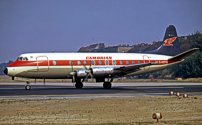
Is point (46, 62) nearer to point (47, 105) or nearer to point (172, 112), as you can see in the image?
point (47, 105)

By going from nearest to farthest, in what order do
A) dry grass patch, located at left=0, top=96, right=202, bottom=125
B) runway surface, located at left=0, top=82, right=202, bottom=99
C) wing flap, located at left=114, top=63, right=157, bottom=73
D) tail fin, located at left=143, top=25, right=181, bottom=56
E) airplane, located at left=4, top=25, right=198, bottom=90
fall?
dry grass patch, located at left=0, top=96, right=202, bottom=125
runway surface, located at left=0, top=82, right=202, bottom=99
wing flap, located at left=114, top=63, right=157, bottom=73
airplane, located at left=4, top=25, right=198, bottom=90
tail fin, located at left=143, top=25, right=181, bottom=56

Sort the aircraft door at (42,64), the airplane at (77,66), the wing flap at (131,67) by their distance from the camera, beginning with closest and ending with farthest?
the wing flap at (131,67), the airplane at (77,66), the aircraft door at (42,64)

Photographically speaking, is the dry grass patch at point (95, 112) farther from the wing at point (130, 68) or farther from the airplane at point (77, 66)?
the airplane at point (77, 66)

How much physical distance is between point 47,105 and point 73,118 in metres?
5.44

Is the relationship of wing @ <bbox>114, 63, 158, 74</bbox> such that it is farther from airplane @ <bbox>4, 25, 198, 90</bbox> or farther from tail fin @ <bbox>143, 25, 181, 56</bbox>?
tail fin @ <bbox>143, 25, 181, 56</bbox>

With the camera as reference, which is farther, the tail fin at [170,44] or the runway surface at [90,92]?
the tail fin at [170,44]

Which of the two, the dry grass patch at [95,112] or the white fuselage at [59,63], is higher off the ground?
the white fuselage at [59,63]

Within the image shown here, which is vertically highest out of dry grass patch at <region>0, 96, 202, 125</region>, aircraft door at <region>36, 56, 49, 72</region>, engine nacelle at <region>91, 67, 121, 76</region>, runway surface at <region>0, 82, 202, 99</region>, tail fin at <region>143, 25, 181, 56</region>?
tail fin at <region>143, 25, 181, 56</region>

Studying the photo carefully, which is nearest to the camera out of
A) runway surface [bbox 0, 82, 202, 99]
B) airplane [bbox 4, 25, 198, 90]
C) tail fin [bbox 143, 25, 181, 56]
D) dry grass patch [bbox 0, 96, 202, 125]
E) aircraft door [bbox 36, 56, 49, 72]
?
dry grass patch [bbox 0, 96, 202, 125]

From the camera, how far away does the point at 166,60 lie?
4131 centimetres

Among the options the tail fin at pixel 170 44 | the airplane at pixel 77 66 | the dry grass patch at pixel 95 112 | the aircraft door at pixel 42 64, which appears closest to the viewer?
the dry grass patch at pixel 95 112

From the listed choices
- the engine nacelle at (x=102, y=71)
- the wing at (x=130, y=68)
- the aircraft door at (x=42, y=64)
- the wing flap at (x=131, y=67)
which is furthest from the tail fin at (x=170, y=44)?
the aircraft door at (x=42, y=64)

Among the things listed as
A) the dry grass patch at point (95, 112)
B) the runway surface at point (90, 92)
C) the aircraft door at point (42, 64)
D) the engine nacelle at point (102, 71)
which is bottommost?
the dry grass patch at point (95, 112)

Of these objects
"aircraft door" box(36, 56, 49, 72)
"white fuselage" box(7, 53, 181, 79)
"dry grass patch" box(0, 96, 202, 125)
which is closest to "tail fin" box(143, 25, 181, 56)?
"white fuselage" box(7, 53, 181, 79)
